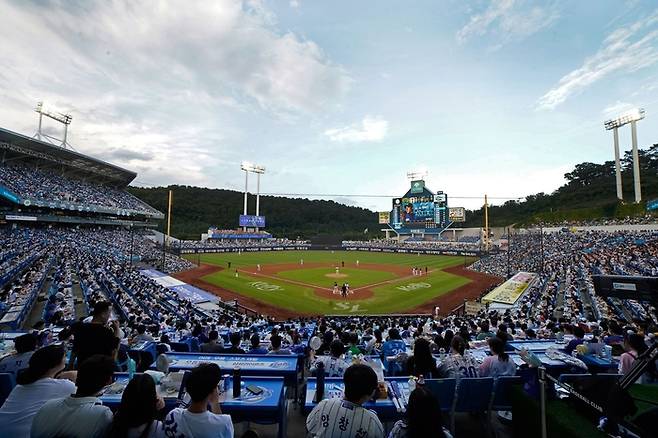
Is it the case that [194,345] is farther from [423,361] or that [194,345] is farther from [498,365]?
[498,365]

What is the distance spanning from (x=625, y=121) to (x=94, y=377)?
67.2m

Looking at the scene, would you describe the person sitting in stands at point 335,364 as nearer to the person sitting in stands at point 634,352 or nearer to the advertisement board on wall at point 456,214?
the person sitting in stands at point 634,352

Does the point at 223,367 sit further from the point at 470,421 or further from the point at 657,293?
the point at 657,293

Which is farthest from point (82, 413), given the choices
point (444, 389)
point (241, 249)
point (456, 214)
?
point (456, 214)

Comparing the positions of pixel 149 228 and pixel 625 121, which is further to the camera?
pixel 149 228

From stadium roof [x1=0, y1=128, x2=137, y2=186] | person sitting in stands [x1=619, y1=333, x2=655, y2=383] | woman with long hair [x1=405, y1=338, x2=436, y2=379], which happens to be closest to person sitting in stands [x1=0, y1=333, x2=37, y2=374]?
woman with long hair [x1=405, y1=338, x2=436, y2=379]

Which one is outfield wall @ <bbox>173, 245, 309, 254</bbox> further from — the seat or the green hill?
the seat

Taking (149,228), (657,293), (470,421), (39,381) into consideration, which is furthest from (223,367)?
(149,228)

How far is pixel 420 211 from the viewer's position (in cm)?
6875

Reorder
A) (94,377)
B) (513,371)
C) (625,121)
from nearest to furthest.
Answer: (94,377)
(513,371)
(625,121)

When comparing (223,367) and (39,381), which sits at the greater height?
(39,381)

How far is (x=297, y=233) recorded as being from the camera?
104m

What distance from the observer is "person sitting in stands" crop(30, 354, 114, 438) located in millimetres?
2709

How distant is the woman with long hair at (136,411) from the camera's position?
2.62 m
